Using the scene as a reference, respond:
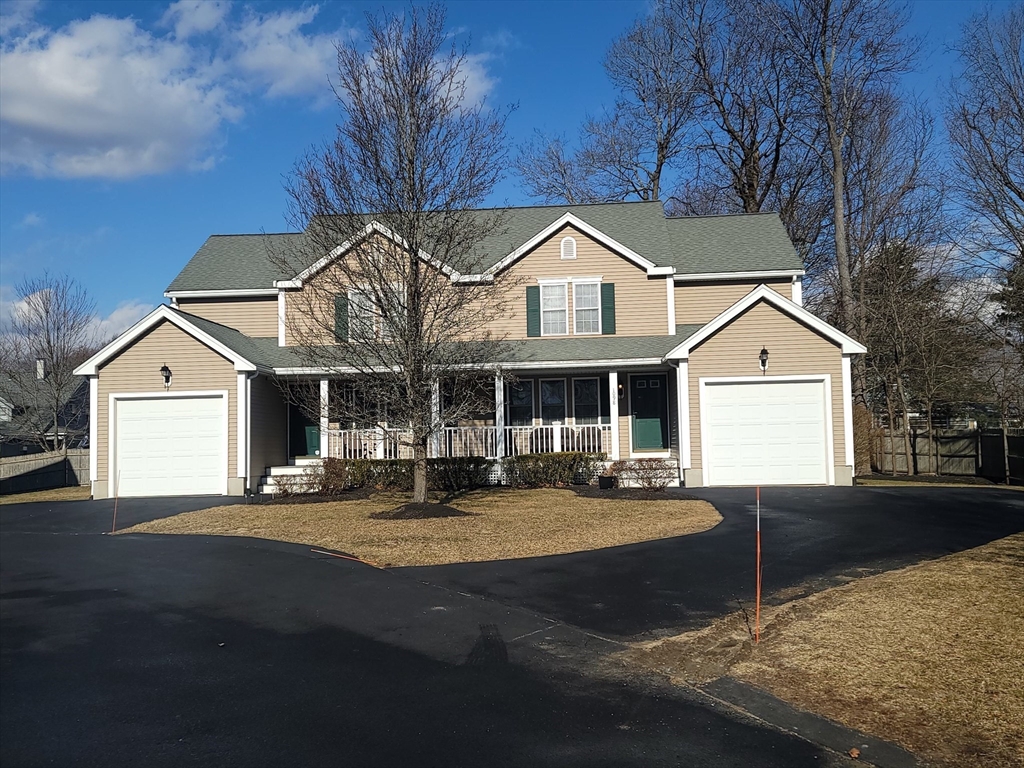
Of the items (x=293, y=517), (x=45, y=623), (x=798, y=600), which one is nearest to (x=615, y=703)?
(x=798, y=600)

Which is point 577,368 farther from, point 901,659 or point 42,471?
Result: point 42,471

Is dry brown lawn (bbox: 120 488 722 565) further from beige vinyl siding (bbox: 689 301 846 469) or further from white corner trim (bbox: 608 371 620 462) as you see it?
beige vinyl siding (bbox: 689 301 846 469)

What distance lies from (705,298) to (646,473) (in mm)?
6588

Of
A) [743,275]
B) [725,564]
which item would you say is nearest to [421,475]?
[725,564]

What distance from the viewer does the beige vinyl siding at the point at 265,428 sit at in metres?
19.8

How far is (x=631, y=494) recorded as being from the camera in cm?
1786

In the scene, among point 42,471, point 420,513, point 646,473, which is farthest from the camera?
point 42,471

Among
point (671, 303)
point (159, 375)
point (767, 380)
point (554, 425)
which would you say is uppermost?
point (671, 303)

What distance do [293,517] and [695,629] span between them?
10159 mm

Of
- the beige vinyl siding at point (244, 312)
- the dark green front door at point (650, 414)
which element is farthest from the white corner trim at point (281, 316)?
the dark green front door at point (650, 414)

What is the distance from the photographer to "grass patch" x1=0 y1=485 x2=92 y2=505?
68.8 ft

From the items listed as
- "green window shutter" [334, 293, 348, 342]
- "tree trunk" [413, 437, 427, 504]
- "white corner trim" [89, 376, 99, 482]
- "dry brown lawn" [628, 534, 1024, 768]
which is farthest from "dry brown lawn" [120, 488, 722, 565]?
"white corner trim" [89, 376, 99, 482]

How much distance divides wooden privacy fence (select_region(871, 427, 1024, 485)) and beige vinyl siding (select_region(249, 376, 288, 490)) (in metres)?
19.7

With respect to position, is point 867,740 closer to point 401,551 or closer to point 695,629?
point 695,629
